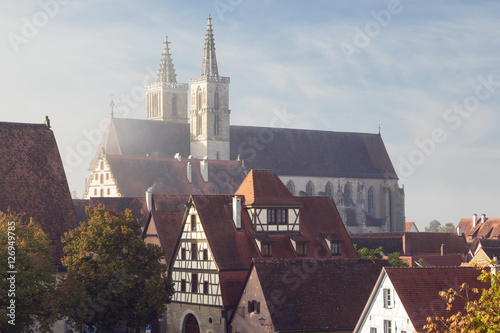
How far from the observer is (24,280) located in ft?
123

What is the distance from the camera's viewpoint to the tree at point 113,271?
4259 cm

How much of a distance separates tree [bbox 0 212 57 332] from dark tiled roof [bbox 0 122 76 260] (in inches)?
294

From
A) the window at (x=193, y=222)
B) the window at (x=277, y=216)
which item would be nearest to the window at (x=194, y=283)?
the window at (x=193, y=222)

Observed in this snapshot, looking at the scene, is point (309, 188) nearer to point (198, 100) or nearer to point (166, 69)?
point (198, 100)

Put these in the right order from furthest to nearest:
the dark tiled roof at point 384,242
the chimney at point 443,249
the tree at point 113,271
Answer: the chimney at point 443,249, the dark tiled roof at point 384,242, the tree at point 113,271

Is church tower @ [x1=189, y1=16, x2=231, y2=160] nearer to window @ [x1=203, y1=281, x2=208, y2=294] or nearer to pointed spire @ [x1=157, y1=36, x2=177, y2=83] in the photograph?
pointed spire @ [x1=157, y1=36, x2=177, y2=83]

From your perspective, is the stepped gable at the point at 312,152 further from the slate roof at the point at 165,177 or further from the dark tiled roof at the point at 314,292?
the dark tiled roof at the point at 314,292

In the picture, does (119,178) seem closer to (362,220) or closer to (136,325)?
(362,220)

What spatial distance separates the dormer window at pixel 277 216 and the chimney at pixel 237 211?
2277 millimetres

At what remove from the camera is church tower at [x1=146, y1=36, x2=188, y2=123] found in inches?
5527

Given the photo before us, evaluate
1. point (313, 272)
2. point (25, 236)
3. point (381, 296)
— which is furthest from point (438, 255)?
point (25, 236)

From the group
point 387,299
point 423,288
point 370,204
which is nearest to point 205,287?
point 387,299

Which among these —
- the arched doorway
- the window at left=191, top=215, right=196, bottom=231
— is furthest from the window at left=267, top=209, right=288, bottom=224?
the arched doorway

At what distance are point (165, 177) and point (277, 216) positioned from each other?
47088 millimetres
